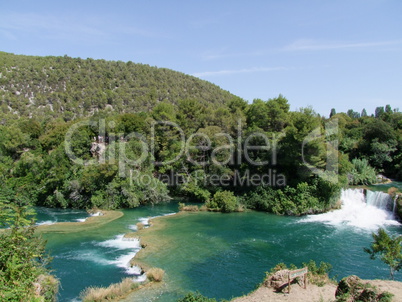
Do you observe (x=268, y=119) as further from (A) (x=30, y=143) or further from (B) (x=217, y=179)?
(A) (x=30, y=143)

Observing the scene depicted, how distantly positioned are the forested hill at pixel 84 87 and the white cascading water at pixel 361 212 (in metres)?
62.0

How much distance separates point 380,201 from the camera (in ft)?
104

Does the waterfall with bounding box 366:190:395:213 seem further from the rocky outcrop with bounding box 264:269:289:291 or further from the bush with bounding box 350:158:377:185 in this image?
the rocky outcrop with bounding box 264:269:289:291

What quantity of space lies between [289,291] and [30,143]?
1975 inches

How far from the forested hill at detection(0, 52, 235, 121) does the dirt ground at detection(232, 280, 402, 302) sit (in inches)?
3039

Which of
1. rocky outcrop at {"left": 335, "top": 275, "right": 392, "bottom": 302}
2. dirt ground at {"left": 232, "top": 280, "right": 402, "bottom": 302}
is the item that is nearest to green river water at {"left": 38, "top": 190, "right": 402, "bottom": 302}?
dirt ground at {"left": 232, "top": 280, "right": 402, "bottom": 302}

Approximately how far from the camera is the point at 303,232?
26156 millimetres

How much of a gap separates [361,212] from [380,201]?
2203mm

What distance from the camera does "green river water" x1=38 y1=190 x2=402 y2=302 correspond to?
17.2 m

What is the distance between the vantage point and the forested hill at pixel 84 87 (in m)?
86.9

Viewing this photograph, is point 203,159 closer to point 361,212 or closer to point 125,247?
point 361,212

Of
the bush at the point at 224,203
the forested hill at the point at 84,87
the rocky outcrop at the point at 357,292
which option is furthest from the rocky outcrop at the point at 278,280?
the forested hill at the point at 84,87

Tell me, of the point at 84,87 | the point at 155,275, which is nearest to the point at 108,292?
the point at 155,275

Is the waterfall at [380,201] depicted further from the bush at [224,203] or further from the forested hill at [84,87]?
the forested hill at [84,87]
